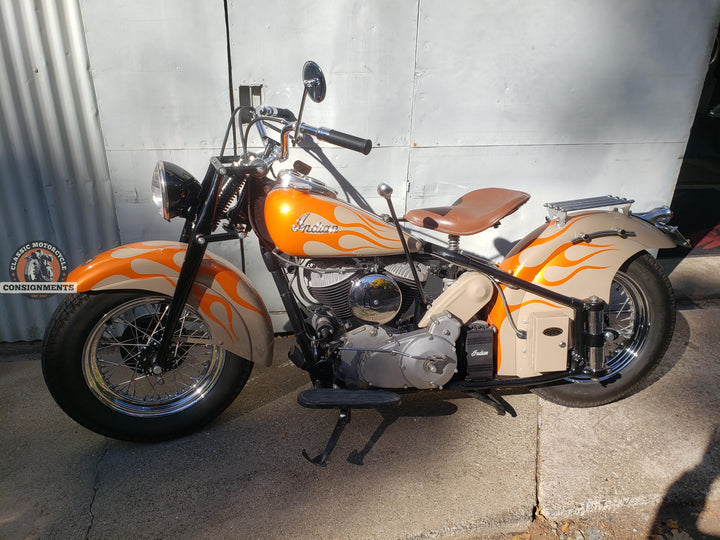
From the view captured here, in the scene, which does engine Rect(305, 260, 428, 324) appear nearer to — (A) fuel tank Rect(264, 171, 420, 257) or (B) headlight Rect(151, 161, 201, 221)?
(A) fuel tank Rect(264, 171, 420, 257)

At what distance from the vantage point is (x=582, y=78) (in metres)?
3.28

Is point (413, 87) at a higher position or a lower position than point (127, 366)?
higher

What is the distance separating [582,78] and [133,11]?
2604mm

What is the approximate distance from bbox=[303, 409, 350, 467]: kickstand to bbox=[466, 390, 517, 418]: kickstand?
0.66m

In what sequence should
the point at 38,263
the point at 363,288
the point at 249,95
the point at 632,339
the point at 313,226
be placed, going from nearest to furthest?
1. the point at 313,226
2. the point at 363,288
3. the point at 632,339
4. the point at 249,95
5. the point at 38,263

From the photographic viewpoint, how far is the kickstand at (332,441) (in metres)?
2.40

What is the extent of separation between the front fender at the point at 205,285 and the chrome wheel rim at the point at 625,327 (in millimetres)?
1638

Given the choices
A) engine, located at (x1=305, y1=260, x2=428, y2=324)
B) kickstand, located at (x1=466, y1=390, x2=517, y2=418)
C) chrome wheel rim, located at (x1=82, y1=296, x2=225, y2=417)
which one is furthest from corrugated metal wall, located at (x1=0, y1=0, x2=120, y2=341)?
kickstand, located at (x1=466, y1=390, x2=517, y2=418)

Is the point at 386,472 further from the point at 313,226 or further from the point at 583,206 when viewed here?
the point at 583,206

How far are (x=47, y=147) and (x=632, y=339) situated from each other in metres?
3.40

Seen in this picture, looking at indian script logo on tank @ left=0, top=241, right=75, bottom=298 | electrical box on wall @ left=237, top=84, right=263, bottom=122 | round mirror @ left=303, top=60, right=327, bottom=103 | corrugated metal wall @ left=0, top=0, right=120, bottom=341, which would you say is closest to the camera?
round mirror @ left=303, top=60, right=327, bottom=103

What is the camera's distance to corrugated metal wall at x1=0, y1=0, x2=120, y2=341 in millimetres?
2895

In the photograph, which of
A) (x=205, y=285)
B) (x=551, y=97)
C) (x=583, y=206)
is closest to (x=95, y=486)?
(x=205, y=285)

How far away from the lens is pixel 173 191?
220 cm
